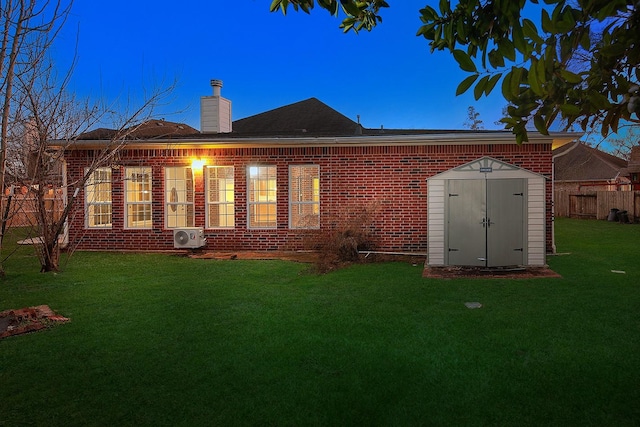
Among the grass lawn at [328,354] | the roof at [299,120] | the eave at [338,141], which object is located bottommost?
the grass lawn at [328,354]

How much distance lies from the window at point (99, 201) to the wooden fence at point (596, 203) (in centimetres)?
2157

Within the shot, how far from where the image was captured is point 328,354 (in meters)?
4.62

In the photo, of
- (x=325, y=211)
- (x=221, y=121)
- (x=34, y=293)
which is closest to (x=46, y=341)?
(x=34, y=293)

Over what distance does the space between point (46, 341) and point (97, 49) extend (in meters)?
8.29

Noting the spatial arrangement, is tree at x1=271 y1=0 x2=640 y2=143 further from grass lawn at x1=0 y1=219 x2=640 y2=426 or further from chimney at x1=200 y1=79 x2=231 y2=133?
chimney at x1=200 y1=79 x2=231 y2=133

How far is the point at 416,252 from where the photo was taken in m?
12.0

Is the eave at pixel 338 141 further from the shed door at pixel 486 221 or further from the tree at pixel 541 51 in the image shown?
the tree at pixel 541 51

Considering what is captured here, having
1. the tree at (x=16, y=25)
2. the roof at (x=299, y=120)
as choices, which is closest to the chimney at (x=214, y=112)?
the roof at (x=299, y=120)

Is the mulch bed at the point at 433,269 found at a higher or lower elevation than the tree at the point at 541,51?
lower

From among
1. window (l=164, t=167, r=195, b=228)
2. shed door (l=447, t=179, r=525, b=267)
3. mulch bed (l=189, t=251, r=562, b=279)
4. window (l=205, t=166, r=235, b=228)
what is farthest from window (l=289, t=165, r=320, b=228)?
shed door (l=447, t=179, r=525, b=267)

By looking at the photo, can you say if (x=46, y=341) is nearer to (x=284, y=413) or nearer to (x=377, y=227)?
(x=284, y=413)

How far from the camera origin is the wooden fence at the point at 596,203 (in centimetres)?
2273

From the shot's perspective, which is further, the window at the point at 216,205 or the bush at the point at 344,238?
the window at the point at 216,205

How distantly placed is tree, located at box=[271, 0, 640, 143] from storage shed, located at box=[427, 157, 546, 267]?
6.93m
